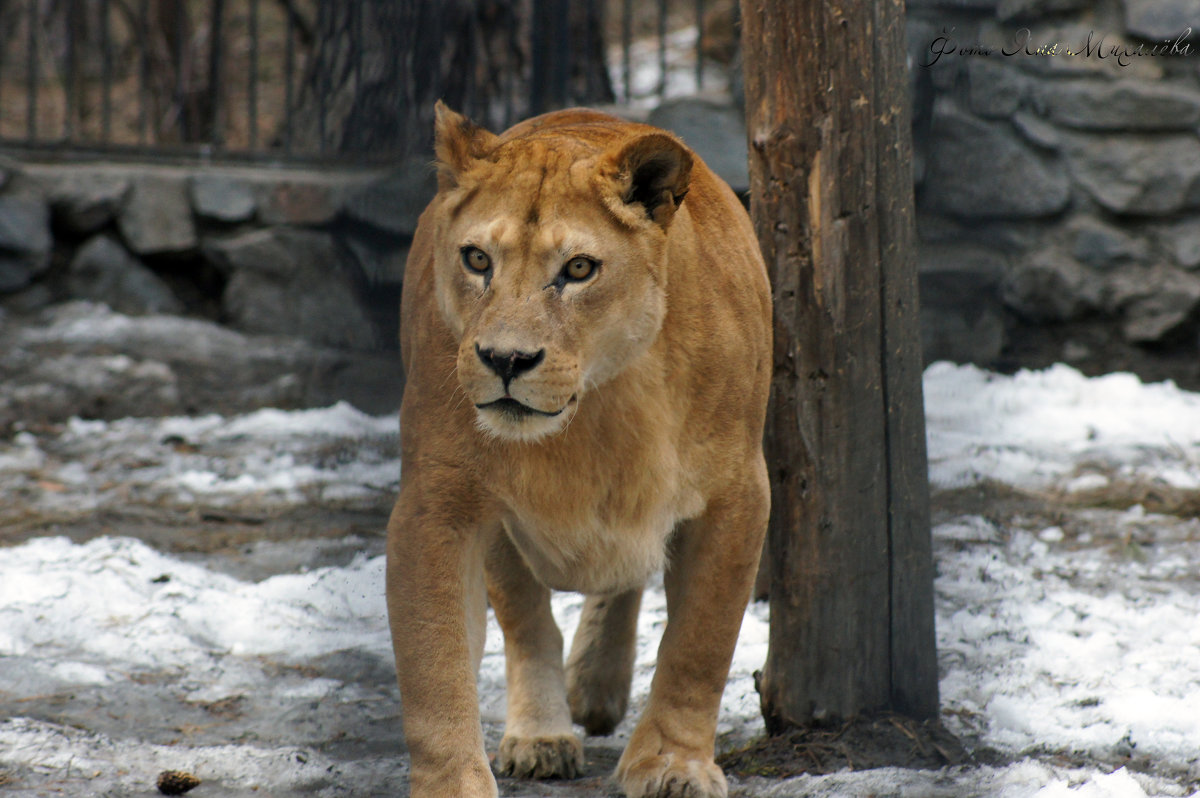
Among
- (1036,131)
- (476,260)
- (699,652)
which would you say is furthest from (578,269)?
(1036,131)

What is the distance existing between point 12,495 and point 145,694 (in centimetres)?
223

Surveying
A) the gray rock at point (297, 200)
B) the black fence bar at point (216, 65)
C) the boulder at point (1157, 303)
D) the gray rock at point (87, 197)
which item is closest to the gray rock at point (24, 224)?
the gray rock at point (87, 197)

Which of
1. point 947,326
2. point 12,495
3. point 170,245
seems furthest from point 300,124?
point 947,326

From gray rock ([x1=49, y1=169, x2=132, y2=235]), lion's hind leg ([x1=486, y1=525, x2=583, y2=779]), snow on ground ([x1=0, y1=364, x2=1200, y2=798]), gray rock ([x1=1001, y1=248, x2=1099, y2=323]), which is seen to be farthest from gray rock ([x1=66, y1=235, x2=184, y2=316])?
gray rock ([x1=1001, y1=248, x2=1099, y2=323])

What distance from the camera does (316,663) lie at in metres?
3.74

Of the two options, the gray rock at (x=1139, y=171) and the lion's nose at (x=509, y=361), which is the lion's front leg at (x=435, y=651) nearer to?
the lion's nose at (x=509, y=361)

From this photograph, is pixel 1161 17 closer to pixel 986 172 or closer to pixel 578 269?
pixel 986 172

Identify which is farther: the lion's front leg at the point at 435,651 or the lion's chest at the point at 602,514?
the lion's chest at the point at 602,514

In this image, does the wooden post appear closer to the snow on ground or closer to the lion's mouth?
the snow on ground

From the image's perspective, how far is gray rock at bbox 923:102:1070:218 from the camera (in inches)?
241

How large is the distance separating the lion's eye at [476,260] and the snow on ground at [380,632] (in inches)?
47.7

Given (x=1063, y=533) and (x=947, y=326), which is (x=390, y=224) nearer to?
(x=1063, y=533)

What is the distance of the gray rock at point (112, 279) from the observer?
23.3 feet

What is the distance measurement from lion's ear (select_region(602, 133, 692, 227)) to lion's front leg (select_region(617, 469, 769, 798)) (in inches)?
27.2
